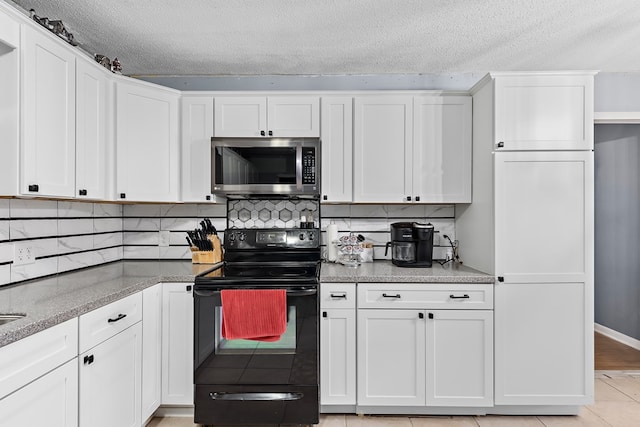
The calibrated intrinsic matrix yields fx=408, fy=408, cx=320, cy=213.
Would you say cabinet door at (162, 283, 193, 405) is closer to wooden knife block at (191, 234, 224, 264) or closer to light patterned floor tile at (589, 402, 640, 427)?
wooden knife block at (191, 234, 224, 264)

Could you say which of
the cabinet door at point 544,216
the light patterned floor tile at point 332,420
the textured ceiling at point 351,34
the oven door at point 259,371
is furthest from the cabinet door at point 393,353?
the textured ceiling at point 351,34

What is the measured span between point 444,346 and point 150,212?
7.73ft

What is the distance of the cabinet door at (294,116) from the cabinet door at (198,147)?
439 millimetres

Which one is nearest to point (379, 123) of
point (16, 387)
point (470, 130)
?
point (470, 130)

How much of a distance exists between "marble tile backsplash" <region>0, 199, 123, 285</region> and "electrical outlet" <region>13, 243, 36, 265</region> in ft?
0.05

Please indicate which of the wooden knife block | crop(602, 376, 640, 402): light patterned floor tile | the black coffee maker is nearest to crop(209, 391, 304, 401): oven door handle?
the wooden knife block

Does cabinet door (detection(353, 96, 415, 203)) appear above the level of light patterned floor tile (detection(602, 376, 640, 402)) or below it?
above

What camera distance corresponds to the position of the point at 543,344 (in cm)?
249

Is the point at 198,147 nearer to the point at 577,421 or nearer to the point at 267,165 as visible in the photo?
the point at 267,165

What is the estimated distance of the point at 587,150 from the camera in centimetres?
246

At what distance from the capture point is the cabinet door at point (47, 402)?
1.31m

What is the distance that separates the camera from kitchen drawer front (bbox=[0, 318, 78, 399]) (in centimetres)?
129

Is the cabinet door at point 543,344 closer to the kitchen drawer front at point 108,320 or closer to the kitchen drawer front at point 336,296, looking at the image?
the kitchen drawer front at point 336,296

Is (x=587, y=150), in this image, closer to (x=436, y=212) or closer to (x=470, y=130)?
(x=470, y=130)
